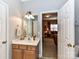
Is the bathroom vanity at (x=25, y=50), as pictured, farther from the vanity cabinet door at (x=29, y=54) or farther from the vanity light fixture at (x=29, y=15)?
the vanity light fixture at (x=29, y=15)

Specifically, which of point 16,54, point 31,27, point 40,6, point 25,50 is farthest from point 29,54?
point 40,6

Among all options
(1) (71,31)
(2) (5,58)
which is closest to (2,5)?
(2) (5,58)

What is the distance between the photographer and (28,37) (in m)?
4.18

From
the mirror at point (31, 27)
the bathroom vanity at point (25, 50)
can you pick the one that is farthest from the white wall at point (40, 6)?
the bathroom vanity at point (25, 50)

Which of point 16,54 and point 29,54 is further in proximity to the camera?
point 16,54

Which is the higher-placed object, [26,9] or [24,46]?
[26,9]

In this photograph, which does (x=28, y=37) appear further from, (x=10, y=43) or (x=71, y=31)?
(x=71, y=31)

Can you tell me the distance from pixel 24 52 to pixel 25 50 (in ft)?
0.25

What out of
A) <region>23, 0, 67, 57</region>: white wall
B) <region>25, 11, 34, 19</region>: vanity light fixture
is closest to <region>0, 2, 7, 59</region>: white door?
<region>25, 11, 34, 19</region>: vanity light fixture

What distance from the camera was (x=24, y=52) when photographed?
130 inches

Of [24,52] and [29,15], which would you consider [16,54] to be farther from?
[29,15]

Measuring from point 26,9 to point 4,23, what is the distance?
64.3 inches

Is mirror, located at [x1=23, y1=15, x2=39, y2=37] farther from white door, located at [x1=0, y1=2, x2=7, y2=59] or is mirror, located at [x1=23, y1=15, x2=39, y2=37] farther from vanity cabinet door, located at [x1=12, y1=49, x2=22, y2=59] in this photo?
white door, located at [x1=0, y1=2, x2=7, y2=59]

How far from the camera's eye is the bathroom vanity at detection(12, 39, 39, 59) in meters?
3.19
